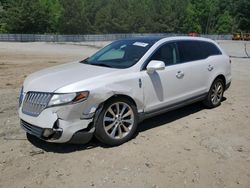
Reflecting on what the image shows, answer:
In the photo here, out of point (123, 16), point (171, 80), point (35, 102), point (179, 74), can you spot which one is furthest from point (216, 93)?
point (123, 16)

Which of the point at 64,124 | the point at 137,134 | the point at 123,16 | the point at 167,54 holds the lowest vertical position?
the point at 137,134

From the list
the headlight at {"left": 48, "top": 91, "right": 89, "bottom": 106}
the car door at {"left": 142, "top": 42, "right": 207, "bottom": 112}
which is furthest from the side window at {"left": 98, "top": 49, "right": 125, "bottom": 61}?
the headlight at {"left": 48, "top": 91, "right": 89, "bottom": 106}

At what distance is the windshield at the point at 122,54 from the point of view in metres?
5.87

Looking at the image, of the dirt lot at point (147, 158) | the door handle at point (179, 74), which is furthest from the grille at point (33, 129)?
the door handle at point (179, 74)

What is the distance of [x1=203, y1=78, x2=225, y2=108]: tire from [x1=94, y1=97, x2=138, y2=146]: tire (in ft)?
7.82

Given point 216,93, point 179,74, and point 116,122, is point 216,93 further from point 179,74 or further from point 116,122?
point 116,122

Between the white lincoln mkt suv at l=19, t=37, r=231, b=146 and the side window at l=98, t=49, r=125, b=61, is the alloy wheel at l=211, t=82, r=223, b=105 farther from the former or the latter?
the side window at l=98, t=49, r=125, b=61

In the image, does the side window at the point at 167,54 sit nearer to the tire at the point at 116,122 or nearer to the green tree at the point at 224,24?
the tire at the point at 116,122

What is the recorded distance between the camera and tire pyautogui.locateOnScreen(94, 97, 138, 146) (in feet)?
16.9

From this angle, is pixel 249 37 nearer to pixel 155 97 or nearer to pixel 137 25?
pixel 137 25

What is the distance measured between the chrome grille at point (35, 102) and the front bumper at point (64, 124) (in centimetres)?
7

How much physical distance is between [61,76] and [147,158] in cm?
178

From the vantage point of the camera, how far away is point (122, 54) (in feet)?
20.8

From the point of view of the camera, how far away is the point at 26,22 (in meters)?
84.0
